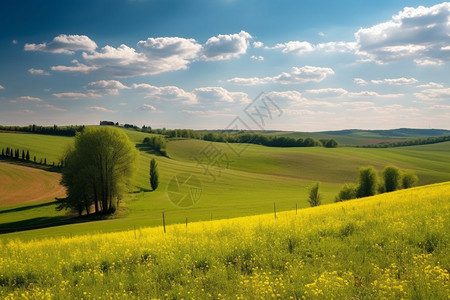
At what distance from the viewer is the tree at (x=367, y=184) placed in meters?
62.6

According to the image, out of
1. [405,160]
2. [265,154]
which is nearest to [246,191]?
[265,154]

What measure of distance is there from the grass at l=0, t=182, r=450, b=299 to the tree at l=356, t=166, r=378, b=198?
54.4 m

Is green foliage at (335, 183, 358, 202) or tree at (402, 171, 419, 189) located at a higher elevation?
tree at (402, 171, 419, 189)

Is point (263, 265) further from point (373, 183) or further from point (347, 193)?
point (373, 183)

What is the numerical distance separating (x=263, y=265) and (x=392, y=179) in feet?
223

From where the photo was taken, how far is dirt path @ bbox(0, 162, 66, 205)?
5584 cm

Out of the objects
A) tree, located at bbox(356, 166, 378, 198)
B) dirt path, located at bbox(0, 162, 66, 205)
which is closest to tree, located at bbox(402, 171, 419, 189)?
tree, located at bbox(356, 166, 378, 198)

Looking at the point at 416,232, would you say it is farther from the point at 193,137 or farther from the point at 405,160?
the point at 193,137

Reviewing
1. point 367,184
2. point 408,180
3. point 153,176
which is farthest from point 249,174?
point 408,180

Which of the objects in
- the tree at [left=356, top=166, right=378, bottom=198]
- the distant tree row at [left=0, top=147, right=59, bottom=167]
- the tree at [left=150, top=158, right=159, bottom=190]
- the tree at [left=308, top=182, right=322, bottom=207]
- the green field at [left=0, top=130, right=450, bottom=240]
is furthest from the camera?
the distant tree row at [left=0, top=147, right=59, bottom=167]

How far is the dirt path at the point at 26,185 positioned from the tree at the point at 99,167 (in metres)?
17.1

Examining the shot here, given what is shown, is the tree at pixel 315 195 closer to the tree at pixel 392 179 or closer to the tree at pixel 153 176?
the tree at pixel 392 179

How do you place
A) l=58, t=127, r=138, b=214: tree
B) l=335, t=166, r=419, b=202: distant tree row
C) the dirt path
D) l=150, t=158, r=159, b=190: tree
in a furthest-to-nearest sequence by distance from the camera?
l=150, t=158, r=159, b=190: tree < l=335, t=166, r=419, b=202: distant tree row < the dirt path < l=58, t=127, r=138, b=214: tree

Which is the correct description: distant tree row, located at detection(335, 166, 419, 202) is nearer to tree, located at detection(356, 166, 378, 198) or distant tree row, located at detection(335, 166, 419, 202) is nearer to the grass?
tree, located at detection(356, 166, 378, 198)
